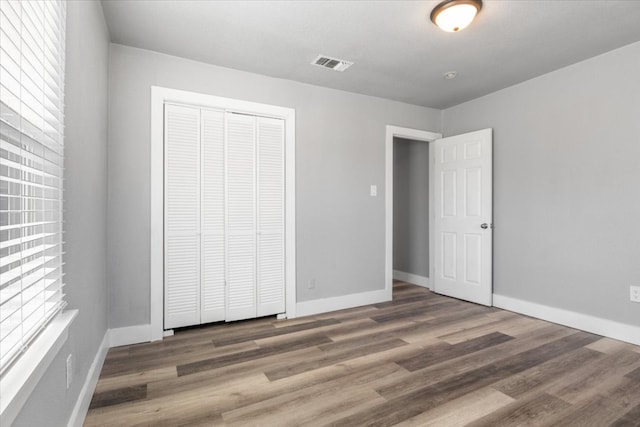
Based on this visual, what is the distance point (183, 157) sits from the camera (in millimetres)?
2982

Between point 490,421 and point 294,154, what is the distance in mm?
2713

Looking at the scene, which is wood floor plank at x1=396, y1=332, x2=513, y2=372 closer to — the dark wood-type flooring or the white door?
the dark wood-type flooring

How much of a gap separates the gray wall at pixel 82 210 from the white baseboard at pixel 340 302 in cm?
181

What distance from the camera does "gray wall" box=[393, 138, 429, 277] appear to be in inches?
193

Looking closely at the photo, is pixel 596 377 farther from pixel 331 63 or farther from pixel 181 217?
→ pixel 181 217

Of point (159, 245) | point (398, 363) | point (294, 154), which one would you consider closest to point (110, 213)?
point (159, 245)

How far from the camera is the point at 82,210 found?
1792mm

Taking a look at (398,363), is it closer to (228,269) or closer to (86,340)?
(228,269)

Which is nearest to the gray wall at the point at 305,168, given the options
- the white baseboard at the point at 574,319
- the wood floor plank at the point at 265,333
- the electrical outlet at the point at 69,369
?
the wood floor plank at the point at 265,333

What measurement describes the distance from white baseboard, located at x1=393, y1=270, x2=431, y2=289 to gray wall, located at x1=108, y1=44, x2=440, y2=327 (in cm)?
115

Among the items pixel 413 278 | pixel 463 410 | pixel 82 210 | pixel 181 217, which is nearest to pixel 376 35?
pixel 181 217

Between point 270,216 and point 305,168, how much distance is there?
25.4 inches

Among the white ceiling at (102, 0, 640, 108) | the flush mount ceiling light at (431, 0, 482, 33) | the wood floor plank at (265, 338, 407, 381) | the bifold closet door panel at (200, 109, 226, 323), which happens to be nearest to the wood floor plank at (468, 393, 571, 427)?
the wood floor plank at (265, 338, 407, 381)

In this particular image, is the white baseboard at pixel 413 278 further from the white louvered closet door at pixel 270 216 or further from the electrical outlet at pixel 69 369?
the electrical outlet at pixel 69 369
